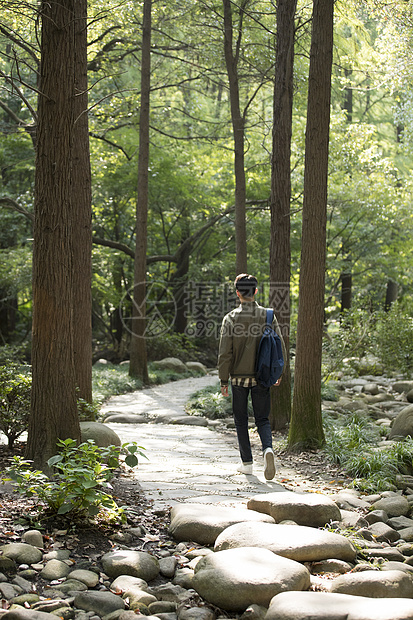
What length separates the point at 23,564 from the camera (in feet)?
12.3

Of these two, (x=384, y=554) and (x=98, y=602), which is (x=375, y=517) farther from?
(x=98, y=602)

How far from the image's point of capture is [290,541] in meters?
4.01

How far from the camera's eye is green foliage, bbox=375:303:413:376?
14.5m

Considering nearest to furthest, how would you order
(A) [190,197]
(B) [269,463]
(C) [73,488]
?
(C) [73,488] < (B) [269,463] < (A) [190,197]

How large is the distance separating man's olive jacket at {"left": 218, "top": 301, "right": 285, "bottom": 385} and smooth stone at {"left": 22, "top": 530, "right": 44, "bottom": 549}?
2561 millimetres

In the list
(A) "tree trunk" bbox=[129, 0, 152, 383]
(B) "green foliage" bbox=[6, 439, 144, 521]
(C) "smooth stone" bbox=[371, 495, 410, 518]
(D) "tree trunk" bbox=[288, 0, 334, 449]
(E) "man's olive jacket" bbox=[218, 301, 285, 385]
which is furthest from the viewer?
(A) "tree trunk" bbox=[129, 0, 152, 383]

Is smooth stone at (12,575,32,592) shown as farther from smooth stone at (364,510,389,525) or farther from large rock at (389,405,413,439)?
→ large rock at (389,405,413,439)

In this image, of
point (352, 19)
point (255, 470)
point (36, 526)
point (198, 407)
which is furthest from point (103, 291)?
point (36, 526)

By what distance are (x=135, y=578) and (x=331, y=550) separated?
4.36 feet

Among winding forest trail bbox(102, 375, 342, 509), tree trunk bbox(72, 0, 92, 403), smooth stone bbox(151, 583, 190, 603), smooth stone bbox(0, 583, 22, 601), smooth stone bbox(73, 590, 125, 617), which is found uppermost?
tree trunk bbox(72, 0, 92, 403)

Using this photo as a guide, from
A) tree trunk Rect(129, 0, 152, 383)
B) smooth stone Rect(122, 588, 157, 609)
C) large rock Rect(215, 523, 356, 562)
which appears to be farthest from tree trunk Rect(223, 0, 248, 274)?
smooth stone Rect(122, 588, 157, 609)

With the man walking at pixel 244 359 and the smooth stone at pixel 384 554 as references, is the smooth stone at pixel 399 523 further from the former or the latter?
the man walking at pixel 244 359

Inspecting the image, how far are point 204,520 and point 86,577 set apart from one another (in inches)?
41.7

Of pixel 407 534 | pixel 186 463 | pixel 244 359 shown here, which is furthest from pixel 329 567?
pixel 186 463
